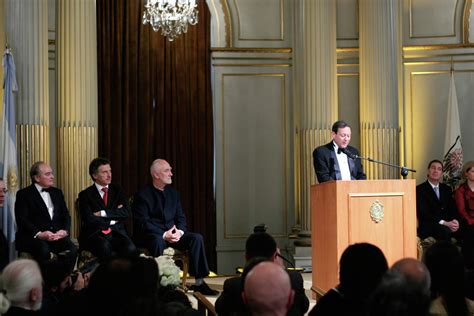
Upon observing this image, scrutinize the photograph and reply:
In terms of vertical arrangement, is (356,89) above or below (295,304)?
above

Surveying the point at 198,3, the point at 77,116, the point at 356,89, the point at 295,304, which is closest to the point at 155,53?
the point at 198,3

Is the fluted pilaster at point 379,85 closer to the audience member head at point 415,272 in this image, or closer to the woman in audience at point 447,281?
the woman in audience at point 447,281

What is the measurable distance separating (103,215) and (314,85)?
3.06 m

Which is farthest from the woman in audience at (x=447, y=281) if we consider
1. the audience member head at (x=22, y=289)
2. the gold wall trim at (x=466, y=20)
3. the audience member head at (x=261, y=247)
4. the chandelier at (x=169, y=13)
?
the gold wall trim at (x=466, y=20)

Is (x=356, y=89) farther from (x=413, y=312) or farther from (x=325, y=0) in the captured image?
(x=413, y=312)

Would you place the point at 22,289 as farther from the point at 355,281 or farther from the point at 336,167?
the point at 336,167

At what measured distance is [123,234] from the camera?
7703 millimetres

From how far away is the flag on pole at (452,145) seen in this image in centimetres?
982

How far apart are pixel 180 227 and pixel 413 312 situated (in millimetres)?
5591

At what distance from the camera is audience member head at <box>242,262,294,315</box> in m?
2.89

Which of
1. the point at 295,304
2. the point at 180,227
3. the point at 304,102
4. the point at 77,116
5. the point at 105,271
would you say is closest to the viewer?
the point at 105,271

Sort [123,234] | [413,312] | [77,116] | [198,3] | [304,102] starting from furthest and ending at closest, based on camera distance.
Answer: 1. [198,3]
2. [304,102]
3. [77,116]
4. [123,234]
5. [413,312]

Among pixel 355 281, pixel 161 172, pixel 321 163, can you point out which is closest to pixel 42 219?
pixel 161 172

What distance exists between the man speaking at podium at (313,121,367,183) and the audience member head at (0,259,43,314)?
4299mm
